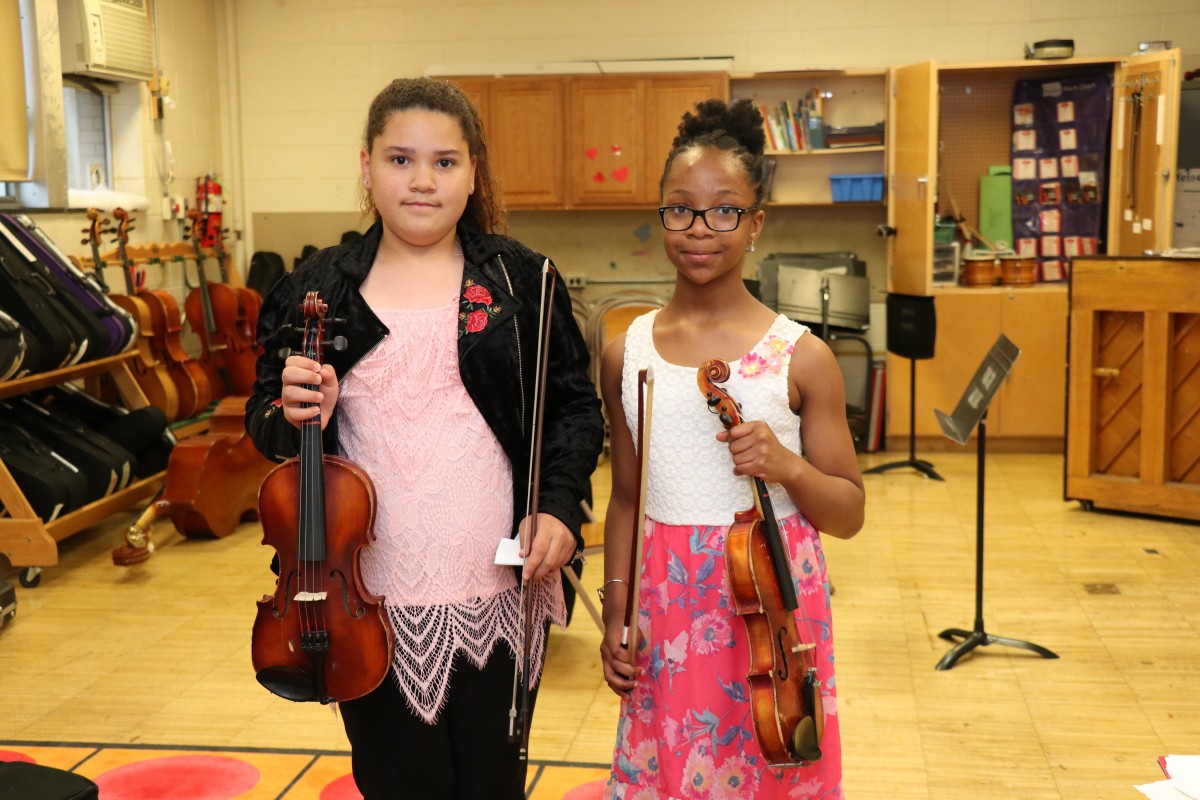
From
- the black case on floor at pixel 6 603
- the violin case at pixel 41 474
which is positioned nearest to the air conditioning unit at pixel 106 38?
the violin case at pixel 41 474

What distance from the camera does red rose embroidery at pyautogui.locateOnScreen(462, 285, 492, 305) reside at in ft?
5.66

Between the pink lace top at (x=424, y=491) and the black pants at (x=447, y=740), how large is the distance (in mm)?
25

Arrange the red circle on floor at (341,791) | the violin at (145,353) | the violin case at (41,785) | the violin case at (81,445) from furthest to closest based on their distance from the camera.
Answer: the violin at (145,353)
the violin case at (81,445)
the red circle on floor at (341,791)
the violin case at (41,785)

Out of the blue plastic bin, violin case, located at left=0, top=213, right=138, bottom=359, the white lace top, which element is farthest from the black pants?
the blue plastic bin

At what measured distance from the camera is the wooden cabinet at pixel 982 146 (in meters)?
6.24

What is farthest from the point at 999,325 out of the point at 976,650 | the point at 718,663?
the point at 718,663

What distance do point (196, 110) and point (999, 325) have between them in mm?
4761

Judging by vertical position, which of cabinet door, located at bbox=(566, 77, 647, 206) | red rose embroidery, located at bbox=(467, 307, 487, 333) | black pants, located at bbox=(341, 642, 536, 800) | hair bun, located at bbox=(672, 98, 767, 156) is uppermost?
cabinet door, located at bbox=(566, 77, 647, 206)

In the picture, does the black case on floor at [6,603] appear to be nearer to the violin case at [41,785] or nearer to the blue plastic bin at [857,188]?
the violin case at [41,785]

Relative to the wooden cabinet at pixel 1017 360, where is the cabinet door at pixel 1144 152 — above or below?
above

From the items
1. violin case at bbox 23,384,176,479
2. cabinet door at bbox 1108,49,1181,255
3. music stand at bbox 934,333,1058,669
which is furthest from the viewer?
cabinet door at bbox 1108,49,1181,255

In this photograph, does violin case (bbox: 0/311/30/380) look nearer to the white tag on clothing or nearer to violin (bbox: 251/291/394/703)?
violin (bbox: 251/291/394/703)

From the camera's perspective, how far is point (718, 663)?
1.74 metres

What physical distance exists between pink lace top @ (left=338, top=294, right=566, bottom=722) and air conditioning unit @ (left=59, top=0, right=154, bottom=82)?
4999 millimetres
